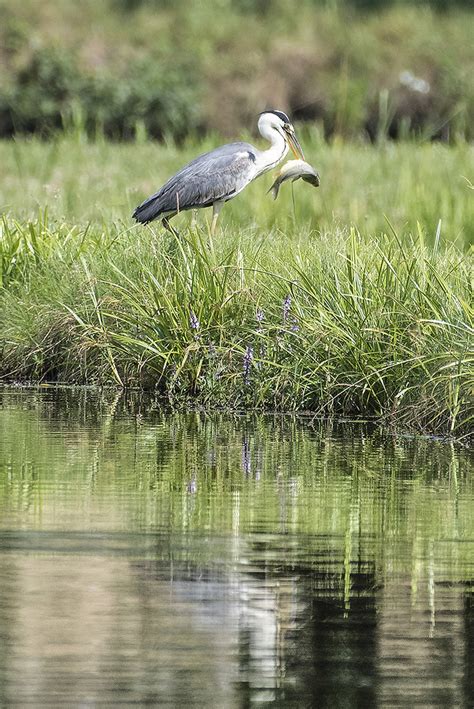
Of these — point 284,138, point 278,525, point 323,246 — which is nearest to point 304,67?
point 284,138

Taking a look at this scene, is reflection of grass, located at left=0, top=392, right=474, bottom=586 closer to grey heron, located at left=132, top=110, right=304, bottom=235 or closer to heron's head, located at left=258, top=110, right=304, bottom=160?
grey heron, located at left=132, top=110, right=304, bottom=235

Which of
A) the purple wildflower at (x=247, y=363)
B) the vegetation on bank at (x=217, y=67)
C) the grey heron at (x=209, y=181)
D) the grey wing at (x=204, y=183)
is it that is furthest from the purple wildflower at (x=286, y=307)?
the vegetation on bank at (x=217, y=67)

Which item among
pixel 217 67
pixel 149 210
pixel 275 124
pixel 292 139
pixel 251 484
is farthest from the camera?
pixel 217 67

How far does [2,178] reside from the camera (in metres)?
18.2

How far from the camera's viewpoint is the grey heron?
34.2 feet

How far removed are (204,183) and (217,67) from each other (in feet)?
74.7

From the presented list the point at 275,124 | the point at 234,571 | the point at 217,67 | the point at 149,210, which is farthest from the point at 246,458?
the point at 217,67

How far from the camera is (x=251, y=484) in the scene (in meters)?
5.91

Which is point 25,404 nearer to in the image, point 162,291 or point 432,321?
point 162,291

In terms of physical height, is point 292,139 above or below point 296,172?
above

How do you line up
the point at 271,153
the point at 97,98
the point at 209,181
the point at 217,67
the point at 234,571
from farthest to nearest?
1. the point at 217,67
2. the point at 97,98
3. the point at 271,153
4. the point at 209,181
5. the point at 234,571

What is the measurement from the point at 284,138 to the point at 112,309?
302cm

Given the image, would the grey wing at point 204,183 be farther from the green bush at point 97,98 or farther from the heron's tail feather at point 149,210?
the green bush at point 97,98

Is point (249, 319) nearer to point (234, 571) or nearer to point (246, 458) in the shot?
point (246, 458)
